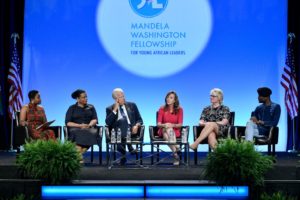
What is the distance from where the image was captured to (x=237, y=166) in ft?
20.3

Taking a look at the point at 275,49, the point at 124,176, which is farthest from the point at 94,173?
the point at 275,49

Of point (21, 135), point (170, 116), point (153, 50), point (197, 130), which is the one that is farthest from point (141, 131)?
point (153, 50)

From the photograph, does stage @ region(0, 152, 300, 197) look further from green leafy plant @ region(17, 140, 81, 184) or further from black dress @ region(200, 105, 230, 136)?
black dress @ region(200, 105, 230, 136)

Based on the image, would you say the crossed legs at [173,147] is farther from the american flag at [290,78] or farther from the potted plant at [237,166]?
the american flag at [290,78]

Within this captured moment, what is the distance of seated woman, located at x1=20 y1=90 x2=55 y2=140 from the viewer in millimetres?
7738

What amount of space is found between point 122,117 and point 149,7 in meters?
2.44

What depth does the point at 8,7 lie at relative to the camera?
380 inches

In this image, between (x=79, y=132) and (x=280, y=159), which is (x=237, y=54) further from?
(x=79, y=132)

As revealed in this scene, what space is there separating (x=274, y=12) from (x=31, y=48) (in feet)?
12.5

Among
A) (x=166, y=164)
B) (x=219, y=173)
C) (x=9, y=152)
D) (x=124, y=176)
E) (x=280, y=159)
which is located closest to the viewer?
(x=219, y=173)

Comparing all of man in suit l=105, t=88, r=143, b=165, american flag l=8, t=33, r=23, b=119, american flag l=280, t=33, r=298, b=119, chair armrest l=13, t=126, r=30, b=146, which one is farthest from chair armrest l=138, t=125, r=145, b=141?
american flag l=280, t=33, r=298, b=119

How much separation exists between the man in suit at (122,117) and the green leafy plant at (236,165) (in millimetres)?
1660

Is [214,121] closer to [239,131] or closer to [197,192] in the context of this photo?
[239,131]

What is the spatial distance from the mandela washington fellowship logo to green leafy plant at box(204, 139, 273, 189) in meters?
3.81
